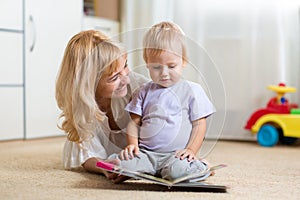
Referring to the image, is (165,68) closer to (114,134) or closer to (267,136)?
(114,134)

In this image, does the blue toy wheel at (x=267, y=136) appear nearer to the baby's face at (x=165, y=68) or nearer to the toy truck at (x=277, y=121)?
the toy truck at (x=277, y=121)

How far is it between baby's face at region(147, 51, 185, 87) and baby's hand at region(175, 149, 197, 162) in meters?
0.16

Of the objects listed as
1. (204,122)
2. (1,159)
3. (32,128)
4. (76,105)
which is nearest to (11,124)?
(32,128)

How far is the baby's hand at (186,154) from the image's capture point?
114 centimetres

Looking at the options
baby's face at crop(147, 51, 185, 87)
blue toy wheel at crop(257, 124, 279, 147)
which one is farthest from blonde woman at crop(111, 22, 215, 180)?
blue toy wheel at crop(257, 124, 279, 147)

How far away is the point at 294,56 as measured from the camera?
7.21ft

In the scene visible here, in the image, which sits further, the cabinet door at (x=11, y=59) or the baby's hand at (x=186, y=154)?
the cabinet door at (x=11, y=59)

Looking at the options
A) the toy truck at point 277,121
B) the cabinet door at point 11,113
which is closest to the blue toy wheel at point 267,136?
the toy truck at point 277,121

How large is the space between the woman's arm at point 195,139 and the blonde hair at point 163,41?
158 mm

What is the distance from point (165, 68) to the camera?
1.16 m

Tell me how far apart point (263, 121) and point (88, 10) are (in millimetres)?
1178

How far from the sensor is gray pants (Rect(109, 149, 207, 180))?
1101mm

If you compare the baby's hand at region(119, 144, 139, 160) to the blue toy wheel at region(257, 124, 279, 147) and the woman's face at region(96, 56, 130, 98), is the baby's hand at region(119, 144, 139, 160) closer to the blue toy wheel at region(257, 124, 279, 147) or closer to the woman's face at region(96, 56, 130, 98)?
the woman's face at region(96, 56, 130, 98)

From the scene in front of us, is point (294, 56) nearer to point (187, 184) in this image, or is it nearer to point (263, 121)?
point (263, 121)
